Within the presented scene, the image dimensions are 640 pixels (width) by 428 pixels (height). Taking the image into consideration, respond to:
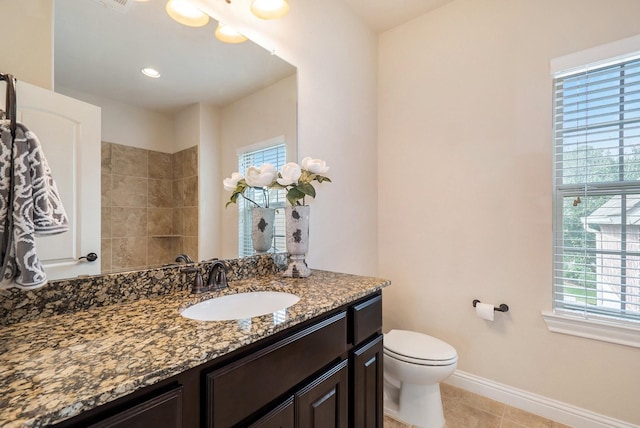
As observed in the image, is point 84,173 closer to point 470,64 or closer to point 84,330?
point 84,330

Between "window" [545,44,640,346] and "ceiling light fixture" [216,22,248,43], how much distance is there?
5.84 ft

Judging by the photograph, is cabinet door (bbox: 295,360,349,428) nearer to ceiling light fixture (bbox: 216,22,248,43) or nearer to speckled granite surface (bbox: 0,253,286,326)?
speckled granite surface (bbox: 0,253,286,326)

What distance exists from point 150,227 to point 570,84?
2.28 metres

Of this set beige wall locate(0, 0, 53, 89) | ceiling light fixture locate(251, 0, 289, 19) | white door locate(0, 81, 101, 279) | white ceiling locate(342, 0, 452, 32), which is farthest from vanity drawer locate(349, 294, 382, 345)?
white ceiling locate(342, 0, 452, 32)

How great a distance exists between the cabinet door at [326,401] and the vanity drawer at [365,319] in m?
0.11

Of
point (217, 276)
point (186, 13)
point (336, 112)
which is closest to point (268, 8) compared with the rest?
point (186, 13)

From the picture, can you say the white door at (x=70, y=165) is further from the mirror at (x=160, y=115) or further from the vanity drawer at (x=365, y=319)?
the vanity drawer at (x=365, y=319)

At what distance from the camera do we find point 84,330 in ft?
2.34

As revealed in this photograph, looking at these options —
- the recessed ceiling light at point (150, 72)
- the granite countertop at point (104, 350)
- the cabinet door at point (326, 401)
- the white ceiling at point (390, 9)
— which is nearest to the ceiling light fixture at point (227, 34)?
the recessed ceiling light at point (150, 72)

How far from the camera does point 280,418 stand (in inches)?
31.0

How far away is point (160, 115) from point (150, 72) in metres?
0.17

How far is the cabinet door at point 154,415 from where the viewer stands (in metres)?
0.49

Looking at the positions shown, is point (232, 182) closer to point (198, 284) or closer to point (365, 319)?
point (198, 284)

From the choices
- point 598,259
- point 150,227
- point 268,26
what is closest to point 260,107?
point 268,26
